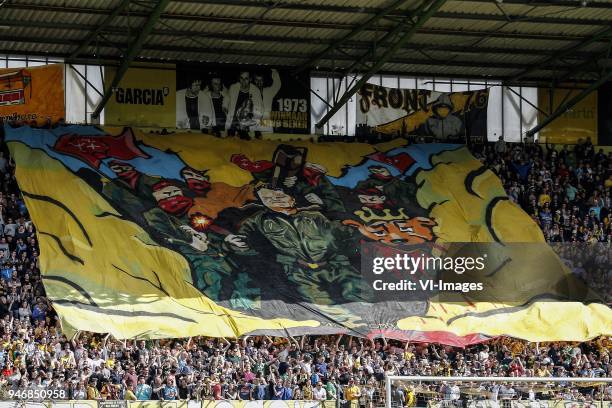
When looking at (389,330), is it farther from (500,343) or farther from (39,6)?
(39,6)

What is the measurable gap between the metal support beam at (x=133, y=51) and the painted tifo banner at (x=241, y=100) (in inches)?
124

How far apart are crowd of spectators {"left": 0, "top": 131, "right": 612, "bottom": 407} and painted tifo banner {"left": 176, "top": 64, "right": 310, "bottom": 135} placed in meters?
7.78

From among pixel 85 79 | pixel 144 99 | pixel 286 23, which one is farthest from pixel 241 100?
pixel 85 79

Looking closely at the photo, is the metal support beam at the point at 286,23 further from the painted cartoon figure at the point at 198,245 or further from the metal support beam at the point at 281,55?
the painted cartoon figure at the point at 198,245

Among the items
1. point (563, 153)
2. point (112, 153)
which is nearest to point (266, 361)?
point (112, 153)

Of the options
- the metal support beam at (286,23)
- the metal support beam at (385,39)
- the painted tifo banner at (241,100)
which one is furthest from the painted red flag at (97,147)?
the metal support beam at (385,39)

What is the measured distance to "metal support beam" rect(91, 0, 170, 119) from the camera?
1483 inches

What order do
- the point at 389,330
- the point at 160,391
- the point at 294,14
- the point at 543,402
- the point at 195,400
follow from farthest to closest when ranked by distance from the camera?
the point at 294,14 → the point at 389,330 → the point at 160,391 → the point at 195,400 → the point at 543,402

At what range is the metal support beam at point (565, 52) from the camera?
147 feet

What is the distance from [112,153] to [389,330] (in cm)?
1200

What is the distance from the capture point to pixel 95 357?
34281 millimetres

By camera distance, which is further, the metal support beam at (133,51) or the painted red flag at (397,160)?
the painted red flag at (397,160)

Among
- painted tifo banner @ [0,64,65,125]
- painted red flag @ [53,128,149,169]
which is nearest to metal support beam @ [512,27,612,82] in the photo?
painted red flag @ [53,128,149,169]

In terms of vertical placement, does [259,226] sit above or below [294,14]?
below
